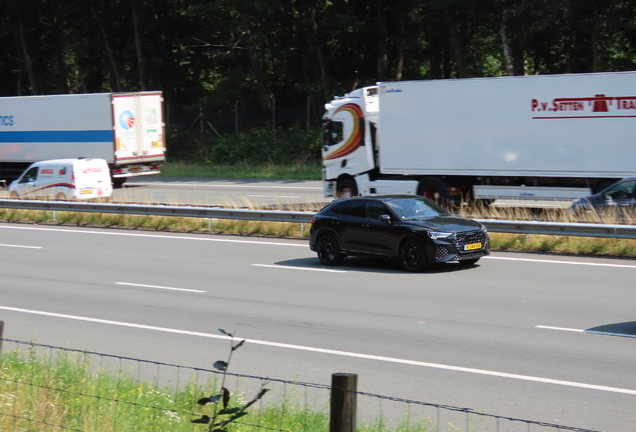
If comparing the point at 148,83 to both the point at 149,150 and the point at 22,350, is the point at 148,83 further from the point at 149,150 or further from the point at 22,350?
the point at 22,350

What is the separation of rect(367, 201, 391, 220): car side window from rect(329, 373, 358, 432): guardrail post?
34.6 feet

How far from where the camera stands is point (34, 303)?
473 inches

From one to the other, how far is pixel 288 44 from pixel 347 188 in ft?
87.8

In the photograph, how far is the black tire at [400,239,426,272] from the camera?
13625 millimetres

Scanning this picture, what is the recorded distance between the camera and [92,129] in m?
33.5

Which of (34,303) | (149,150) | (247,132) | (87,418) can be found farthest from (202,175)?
(87,418)

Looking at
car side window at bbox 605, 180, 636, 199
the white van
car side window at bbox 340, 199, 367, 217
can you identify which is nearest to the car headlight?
car side window at bbox 340, 199, 367, 217

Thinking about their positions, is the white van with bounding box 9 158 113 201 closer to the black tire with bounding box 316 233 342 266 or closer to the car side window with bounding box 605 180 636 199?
the black tire with bounding box 316 233 342 266

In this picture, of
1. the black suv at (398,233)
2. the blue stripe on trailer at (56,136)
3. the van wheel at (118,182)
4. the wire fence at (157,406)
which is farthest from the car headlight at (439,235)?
the van wheel at (118,182)

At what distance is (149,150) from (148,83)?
20.4 m

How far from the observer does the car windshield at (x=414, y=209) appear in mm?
14281

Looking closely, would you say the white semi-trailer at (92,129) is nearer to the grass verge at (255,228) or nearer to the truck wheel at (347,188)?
the grass verge at (255,228)

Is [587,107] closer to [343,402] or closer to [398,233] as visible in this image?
[398,233]

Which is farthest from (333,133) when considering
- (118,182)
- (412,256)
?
(118,182)
